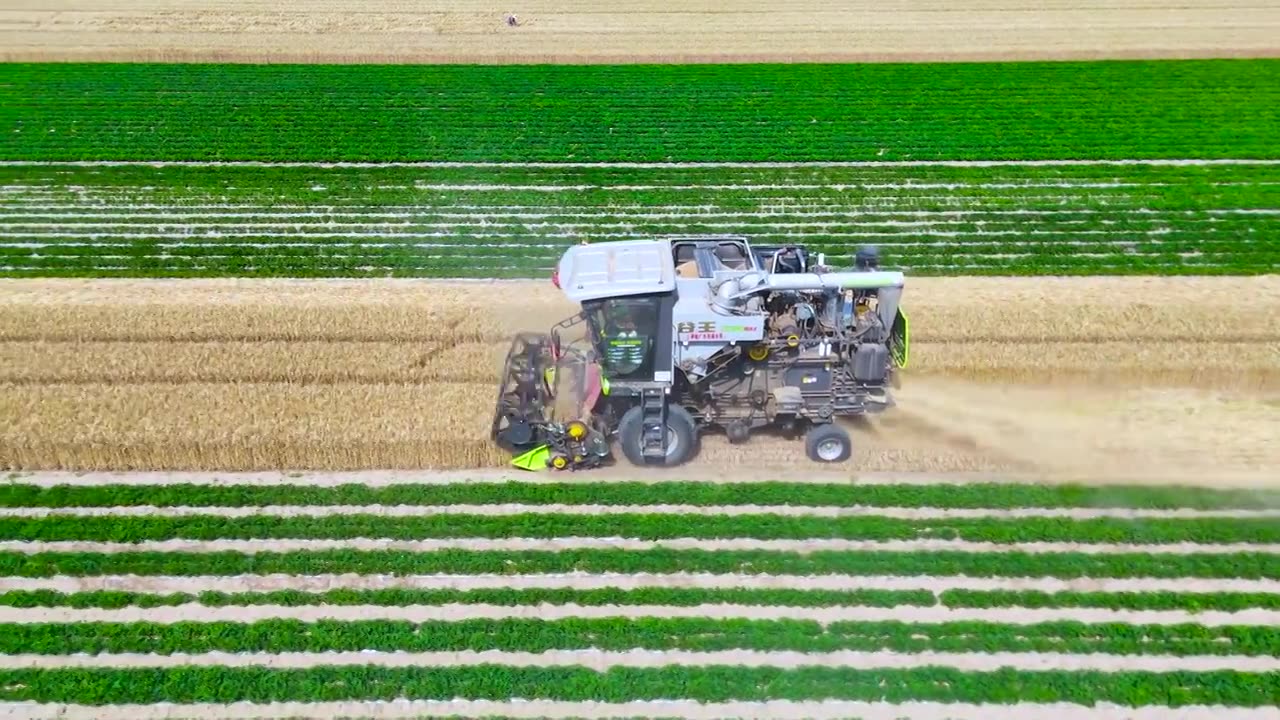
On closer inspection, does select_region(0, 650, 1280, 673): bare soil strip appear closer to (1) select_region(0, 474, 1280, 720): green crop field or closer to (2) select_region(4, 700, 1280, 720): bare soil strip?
(1) select_region(0, 474, 1280, 720): green crop field

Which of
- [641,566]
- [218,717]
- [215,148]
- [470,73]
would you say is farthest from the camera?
[470,73]

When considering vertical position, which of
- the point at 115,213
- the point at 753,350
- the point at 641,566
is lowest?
the point at 641,566

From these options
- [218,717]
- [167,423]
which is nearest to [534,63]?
[167,423]

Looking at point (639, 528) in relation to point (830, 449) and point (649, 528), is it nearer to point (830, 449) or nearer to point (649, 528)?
point (649, 528)

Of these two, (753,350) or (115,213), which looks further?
(115,213)

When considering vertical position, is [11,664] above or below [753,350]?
below

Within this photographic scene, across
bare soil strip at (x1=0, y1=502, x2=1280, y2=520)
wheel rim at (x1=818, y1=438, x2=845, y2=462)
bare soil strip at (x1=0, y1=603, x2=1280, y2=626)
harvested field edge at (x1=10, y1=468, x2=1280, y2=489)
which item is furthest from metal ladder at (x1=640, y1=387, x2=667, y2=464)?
bare soil strip at (x1=0, y1=603, x2=1280, y2=626)

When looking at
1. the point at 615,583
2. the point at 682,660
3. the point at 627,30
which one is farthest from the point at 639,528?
the point at 627,30

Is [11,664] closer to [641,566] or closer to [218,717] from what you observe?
[218,717]
